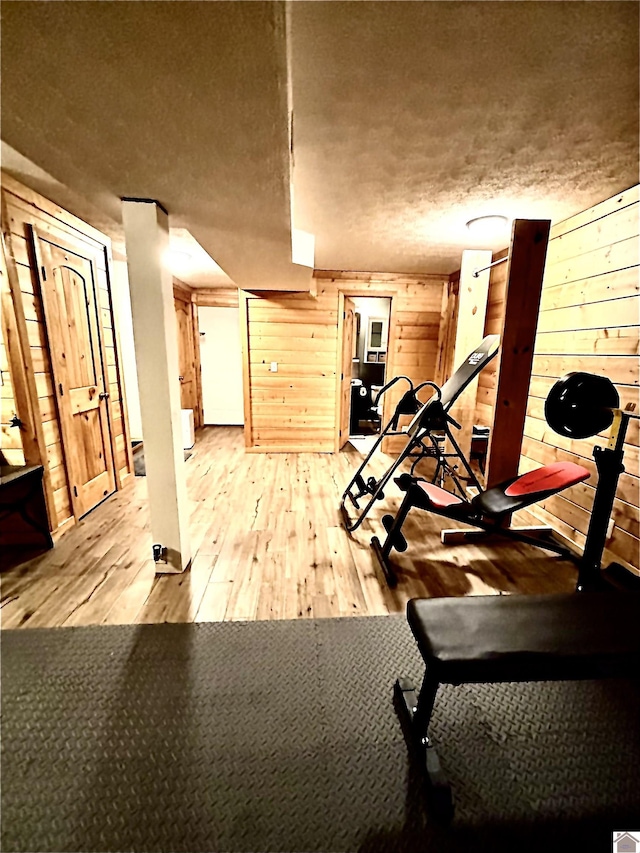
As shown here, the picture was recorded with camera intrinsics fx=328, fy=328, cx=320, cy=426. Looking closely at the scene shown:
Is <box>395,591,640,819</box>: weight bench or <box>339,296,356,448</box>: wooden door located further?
<box>339,296,356,448</box>: wooden door

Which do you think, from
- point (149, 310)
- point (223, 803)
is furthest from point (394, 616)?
point (149, 310)

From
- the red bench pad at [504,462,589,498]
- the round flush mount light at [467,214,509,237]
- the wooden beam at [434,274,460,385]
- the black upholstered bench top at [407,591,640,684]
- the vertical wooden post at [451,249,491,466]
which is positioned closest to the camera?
the black upholstered bench top at [407,591,640,684]

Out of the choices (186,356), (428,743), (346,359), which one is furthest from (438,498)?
(186,356)

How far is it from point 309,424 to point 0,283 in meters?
3.36

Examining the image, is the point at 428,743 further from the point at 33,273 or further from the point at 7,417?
the point at 33,273

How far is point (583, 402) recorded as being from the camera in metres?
1.68

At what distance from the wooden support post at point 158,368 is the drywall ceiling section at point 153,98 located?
167mm

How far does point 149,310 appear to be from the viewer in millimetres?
1741

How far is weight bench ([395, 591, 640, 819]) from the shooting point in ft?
3.27

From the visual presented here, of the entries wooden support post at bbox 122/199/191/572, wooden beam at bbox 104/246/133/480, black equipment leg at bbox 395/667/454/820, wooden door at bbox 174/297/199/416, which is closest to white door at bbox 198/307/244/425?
wooden door at bbox 174/297/199/416

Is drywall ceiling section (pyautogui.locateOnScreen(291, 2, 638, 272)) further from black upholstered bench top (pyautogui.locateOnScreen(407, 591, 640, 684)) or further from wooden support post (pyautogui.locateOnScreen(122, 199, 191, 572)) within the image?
black upholstered bench top (pyautogui.locateOnScreen(407, 591, 640, 684))

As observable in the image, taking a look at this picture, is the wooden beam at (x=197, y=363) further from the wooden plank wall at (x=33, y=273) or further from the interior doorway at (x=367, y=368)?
the interior doorway at (x=367, y=368)

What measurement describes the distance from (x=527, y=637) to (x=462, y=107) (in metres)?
2.06

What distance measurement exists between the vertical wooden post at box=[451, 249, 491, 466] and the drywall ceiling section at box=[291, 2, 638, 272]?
0.58m
